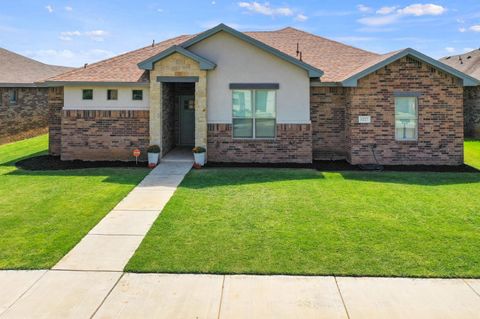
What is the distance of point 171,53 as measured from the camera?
15312 mm

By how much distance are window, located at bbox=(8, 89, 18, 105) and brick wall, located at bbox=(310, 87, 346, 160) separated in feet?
64.9

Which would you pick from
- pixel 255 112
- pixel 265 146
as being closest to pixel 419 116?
pixel 265 146

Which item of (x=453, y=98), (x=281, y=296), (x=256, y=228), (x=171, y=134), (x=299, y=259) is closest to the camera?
(x=281, y=296)

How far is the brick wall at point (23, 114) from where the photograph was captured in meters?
25.8

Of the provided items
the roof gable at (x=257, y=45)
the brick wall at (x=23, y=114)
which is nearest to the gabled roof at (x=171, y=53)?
the roof gable at (x=257, y=45)

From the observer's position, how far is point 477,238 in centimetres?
751

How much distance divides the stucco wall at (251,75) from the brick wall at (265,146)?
0.41 meters

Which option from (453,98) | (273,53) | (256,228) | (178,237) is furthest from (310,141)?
(178,237)

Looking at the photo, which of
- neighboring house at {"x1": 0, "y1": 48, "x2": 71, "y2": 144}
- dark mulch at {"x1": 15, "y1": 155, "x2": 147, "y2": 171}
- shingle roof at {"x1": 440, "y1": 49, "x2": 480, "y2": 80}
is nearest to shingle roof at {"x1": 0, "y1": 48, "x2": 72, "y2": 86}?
neighboring house at {"x1": 0, "y1": 48, "x2": 71, "y2": 144}

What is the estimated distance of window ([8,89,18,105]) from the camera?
26359 millimetres

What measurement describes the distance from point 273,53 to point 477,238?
391 inches

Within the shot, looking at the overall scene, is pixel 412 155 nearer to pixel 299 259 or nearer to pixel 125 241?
pixel 299 259

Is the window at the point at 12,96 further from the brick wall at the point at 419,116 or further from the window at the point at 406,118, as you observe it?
the window at the point at 406,118

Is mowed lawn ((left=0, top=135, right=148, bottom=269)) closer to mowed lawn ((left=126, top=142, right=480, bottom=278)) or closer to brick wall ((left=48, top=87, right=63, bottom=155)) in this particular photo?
mowed lawn ((left=126, top=142, right=480, bottom=278))
